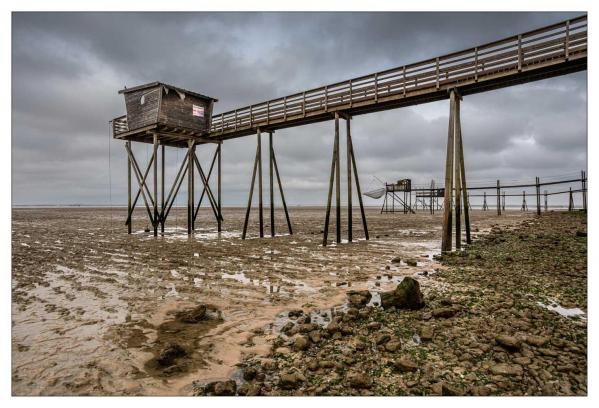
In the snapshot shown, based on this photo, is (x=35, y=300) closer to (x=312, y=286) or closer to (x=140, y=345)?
(x=140, y=345)

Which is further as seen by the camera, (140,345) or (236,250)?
(236,250)

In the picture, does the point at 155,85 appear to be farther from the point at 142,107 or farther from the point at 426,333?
the point at 426,333

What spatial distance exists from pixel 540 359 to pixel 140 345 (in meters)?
5.35

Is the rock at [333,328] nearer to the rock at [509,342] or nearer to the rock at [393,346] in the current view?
the rock at [393,346]

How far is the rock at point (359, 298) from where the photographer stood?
19.6 feet

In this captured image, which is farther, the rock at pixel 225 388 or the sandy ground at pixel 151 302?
the sandy ground at pixel 151 302

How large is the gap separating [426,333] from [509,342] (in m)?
0.99

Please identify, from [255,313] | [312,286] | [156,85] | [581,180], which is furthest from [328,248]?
[581,180]

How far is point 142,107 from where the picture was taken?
19453 mm

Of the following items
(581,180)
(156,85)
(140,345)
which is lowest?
(140,345)

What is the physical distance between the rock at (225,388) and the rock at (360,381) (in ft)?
4.23

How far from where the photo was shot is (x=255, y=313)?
5.85 metres

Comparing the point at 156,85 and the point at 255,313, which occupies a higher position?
the point at 156,85

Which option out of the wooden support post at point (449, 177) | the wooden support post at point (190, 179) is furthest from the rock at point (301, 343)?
the wooden support post at point (190, 179)
